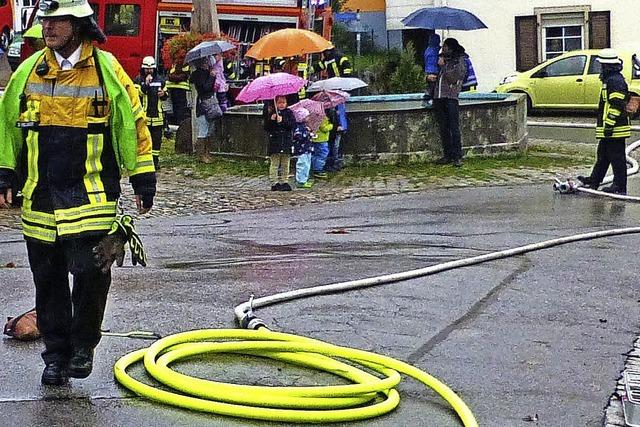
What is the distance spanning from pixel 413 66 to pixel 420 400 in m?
23.6

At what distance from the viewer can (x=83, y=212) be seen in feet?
16.8

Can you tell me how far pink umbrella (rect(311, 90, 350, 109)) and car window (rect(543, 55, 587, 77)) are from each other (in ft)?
44.2

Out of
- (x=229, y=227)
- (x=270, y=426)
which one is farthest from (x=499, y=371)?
(x=229, y=227)

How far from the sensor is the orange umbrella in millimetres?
16562

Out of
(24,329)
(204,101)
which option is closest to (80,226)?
(24,329)

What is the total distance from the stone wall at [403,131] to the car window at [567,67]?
31.5ft

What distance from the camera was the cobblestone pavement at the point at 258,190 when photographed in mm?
13250

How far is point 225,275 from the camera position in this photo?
27.7 ft

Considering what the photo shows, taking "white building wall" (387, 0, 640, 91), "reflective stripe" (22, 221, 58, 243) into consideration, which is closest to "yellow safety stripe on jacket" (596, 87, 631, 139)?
"reflective stripe" (22, 221, 58, 243)

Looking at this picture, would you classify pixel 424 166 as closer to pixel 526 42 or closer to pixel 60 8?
pixel 60 8

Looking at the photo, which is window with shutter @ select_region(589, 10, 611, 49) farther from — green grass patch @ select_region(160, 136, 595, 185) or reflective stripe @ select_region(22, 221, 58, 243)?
reflective stripe @ select_region(22, 221, 58, 243)

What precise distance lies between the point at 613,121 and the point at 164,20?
16.0 metres

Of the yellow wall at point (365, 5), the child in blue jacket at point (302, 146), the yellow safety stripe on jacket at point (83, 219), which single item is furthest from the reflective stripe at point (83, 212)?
the yellow wall at point (365, 5)

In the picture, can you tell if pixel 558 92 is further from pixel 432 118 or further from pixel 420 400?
pixel 420 400
